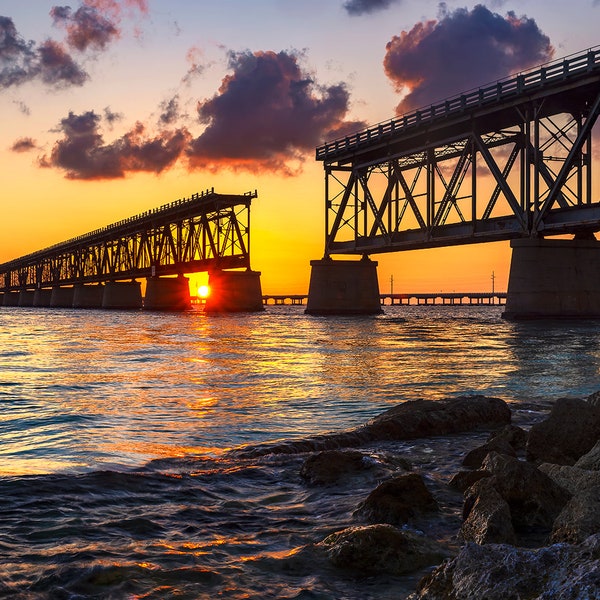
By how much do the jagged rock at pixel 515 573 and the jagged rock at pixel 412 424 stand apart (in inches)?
230

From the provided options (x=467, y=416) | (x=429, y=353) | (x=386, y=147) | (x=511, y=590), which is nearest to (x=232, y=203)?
(x=386, y=147)

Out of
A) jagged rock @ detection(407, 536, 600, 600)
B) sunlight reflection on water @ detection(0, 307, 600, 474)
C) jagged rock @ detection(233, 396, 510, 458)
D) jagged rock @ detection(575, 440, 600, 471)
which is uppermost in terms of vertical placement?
jagged rock @ detection(407, 536, 600, 600)

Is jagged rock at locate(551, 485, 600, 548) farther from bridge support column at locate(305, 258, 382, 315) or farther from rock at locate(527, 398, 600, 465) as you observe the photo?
bridge support column at locate(305, 258, 382, 315)

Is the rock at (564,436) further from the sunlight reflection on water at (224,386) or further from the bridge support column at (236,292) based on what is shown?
the bridge support column at (236,292)

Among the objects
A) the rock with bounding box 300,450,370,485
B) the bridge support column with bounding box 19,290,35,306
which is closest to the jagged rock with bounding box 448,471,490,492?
the rock with bounding box 300,450,370,485

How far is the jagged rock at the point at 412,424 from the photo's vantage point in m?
9.81

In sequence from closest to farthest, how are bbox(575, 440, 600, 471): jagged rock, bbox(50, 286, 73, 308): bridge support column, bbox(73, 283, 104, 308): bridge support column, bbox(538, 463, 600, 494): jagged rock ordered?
bbox(538, 463, 600, 494): jagged rock, bbox(575, 440, 600, 471): jagged rock, bbox(73, 283, 104, 308): bridge support column, bbox(50, 286, 73, 308): bridge support column

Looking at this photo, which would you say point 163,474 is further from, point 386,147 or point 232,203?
point 232,203

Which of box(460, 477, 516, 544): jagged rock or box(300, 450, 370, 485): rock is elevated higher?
box(460, 477, 516, 544): jagged rock

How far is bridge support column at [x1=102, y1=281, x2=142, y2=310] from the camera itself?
431ft

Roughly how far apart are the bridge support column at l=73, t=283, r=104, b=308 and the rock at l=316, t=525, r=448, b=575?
14685cm

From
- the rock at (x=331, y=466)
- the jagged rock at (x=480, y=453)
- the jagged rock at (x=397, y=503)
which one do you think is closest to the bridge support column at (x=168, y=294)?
the rock at (x=331, y=466)

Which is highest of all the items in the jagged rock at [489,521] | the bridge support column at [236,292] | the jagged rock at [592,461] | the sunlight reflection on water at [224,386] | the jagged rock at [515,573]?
the bridge support column at [236,292]

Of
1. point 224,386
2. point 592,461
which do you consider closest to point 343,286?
point 224,386
